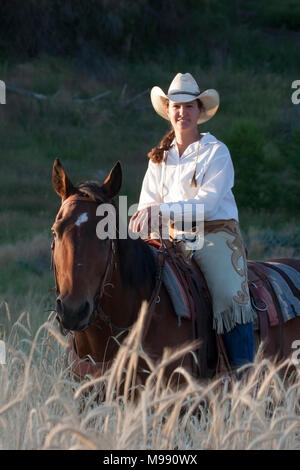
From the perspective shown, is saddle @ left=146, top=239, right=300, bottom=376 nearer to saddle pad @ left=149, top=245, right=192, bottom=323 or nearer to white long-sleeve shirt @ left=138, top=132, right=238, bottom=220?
saddle pad @ left=149, top=245, right=192, bottom=323

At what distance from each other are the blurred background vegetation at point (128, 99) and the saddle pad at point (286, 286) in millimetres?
6865

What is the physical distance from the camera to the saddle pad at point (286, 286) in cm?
671

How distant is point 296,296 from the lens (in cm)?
688

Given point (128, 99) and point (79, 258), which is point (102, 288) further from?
point (128, 99)

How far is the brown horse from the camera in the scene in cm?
524

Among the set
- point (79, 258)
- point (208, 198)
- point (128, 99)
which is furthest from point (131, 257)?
point (128, 99)

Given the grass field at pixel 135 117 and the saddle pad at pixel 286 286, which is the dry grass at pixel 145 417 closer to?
the grass field at pixel 135 117

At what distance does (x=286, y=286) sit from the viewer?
6.88 meters

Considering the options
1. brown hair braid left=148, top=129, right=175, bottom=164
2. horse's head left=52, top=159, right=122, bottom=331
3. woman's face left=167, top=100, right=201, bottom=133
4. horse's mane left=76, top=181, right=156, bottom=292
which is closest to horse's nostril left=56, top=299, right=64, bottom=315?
horse's head left=52, top=159, right=122, bottom=331

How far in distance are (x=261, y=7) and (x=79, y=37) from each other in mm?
12822

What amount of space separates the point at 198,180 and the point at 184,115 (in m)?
0.47

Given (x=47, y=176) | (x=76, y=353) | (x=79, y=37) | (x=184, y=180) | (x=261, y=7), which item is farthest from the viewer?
(x=261, y=7)

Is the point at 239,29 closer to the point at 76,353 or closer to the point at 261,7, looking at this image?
the point at 261,7
